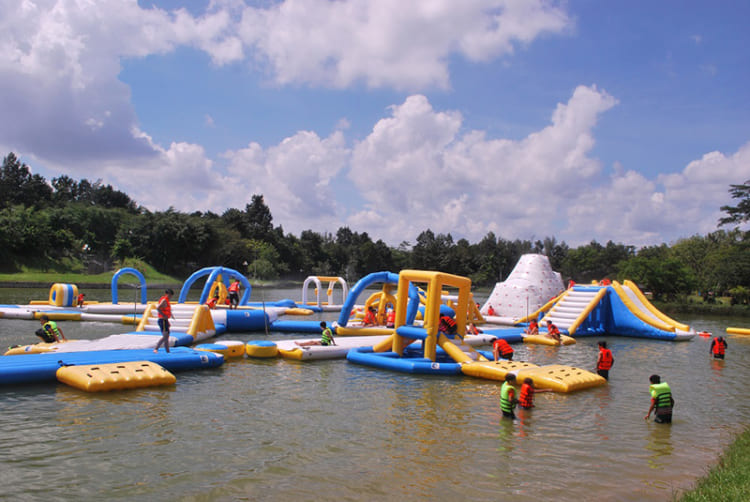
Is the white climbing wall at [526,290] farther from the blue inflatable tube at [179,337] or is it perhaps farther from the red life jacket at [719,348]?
the blue inflatable tube at [179,337]

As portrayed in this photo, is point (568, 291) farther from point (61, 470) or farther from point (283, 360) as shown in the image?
point (61, 470)

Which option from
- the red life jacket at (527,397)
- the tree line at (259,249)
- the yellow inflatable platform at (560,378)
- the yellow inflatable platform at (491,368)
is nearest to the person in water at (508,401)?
the red life jacket at (527,397)

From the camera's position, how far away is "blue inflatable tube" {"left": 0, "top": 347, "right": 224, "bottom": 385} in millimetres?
10477

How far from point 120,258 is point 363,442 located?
198 feet

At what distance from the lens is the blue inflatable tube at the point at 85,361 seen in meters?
10.5

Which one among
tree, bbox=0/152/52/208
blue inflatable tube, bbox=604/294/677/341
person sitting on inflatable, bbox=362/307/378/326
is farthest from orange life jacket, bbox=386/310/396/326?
tree, bbox=0/152/52/208

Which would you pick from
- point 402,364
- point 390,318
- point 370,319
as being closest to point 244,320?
point 370,319

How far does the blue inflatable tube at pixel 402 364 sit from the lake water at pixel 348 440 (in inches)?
15.8

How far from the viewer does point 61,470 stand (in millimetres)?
6473

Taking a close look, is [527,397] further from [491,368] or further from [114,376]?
[114,376]

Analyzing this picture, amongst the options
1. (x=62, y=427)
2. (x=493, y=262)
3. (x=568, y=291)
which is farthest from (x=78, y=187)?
(x=62, y=427)

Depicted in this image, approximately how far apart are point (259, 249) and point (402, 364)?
64625 millimetres

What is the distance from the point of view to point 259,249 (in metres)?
75.5

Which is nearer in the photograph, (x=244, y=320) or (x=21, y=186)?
(x=244, y=320)
